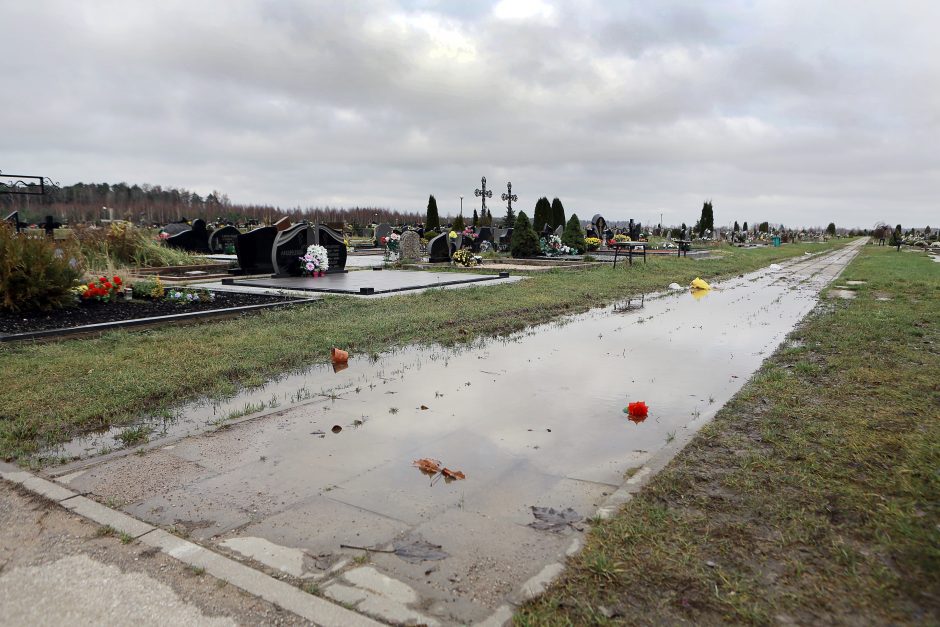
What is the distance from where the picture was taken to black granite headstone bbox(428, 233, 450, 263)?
76.1 feet

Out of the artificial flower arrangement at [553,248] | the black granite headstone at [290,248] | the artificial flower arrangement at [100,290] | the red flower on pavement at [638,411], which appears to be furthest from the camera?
the artificial flower arrangement at [553,248]

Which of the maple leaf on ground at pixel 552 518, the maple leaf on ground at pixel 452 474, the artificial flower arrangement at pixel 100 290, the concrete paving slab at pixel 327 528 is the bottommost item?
the maple leaf on ground at pixel 552 518

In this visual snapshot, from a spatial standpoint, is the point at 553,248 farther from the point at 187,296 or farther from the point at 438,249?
the point at 187,296

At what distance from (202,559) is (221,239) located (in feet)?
84.7

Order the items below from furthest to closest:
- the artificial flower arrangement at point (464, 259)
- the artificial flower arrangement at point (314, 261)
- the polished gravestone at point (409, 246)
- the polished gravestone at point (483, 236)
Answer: the polished gravestone at point (483, 236)
the polished gravestone at point (409, 246)
the artificial flower arrangement at point (464, 259)
the artificial flower arrangement at point (314, 261)

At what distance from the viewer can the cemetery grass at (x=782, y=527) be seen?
7.91 ft

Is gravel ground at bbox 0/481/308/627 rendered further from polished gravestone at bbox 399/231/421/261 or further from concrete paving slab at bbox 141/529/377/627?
polished gravestone at bbox 399/231/421/261

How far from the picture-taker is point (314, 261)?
16.6 m

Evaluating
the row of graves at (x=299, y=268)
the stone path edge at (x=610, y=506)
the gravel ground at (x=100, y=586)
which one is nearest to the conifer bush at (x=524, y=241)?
the row of graves at (x=299, y=268)

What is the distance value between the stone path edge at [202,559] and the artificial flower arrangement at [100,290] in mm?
7756

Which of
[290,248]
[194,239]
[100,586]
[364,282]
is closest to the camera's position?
[100,586]

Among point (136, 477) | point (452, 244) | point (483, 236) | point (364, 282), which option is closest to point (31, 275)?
point (364, 282)

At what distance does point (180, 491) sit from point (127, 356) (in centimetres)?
397

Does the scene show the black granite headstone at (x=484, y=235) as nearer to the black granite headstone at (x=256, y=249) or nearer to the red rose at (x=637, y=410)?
the black granite headstone at (x=256, y=249)
